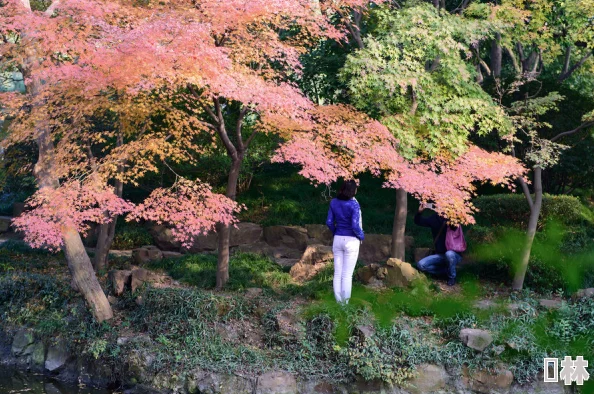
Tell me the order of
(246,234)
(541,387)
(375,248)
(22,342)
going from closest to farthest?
1. (541,387)
2. (22,342)
3. (375,248)
4. (246,234)

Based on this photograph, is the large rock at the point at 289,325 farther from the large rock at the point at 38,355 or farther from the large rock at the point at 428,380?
the large rock at the point at 38,355

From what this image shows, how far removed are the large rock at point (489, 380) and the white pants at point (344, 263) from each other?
181 centimetres

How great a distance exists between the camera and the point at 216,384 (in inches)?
311

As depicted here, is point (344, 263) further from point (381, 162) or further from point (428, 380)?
point (428, 380)

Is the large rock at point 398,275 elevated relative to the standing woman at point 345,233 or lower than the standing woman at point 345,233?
lower

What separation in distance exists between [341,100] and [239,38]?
3169mm

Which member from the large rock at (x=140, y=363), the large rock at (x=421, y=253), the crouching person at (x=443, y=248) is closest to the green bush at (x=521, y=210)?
the large rock at (x=421, y=253)

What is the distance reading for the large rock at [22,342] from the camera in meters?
9.39

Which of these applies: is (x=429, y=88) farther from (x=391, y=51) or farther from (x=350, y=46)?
(x=350, y=46)

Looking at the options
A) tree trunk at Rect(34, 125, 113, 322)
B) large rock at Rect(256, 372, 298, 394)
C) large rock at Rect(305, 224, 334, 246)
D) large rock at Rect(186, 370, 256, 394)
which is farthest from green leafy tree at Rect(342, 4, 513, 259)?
tree trunk at Rect(34, 125, 113, 322)

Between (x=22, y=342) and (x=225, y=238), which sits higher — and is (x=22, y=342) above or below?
below

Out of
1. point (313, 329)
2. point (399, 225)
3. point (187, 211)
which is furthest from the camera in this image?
point (399, 225)

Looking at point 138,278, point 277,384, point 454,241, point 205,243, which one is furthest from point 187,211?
point 205,243

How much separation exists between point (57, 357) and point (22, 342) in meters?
0.75
